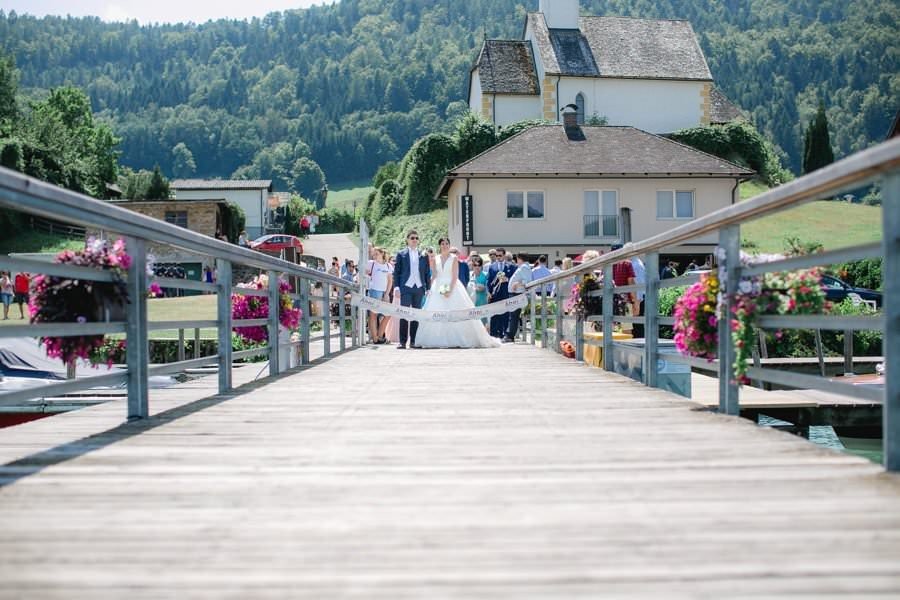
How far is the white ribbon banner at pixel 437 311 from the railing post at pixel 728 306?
10.5 m

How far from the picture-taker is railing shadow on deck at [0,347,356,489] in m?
4.24

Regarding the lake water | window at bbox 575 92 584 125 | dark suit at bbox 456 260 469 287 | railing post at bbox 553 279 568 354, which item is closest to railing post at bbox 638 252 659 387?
railing post at bbox 553 279 568 354

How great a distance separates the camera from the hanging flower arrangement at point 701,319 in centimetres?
607

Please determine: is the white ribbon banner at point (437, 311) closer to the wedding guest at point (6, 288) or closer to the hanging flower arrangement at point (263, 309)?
the hanging flower arrangement at point (263, 309)

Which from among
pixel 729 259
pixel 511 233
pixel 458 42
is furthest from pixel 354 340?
pixel 458 42

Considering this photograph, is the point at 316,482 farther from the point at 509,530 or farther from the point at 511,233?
the point at 511,233

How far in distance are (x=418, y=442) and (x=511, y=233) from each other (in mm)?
37448

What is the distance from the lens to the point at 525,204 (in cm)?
4247

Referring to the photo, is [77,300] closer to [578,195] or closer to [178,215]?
[578,195]

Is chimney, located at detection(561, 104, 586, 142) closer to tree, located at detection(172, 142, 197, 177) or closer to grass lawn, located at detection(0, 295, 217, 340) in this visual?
grass lawn, located at detection(0, 295, 217, 340)

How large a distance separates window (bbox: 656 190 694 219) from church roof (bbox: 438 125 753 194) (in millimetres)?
1077

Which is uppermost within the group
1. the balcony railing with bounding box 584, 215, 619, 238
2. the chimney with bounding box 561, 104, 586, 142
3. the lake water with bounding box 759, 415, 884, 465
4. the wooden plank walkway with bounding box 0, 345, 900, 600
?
the chimney with bounding box 561, 104, 586, 142

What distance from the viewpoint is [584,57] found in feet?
197

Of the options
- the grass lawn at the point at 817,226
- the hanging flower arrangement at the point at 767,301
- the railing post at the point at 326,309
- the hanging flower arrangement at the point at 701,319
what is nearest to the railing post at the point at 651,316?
the hanging flower arrangement at the point at 701,319
